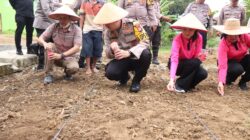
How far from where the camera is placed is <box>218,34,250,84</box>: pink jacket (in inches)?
201

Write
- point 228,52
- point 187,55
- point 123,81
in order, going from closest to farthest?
point 187,55 < point 228,52 < point 123,81

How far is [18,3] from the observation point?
22.4 ft

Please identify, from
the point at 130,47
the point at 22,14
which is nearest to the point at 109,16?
the point at 130,47

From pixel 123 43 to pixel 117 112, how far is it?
1.22 metres

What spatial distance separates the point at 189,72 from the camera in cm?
523

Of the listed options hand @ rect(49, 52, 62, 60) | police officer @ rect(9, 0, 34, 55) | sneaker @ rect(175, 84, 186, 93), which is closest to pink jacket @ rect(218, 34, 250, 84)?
sneaker @ rect(175, 84, 186, 93)

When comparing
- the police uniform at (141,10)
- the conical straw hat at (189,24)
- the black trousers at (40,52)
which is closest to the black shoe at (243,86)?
the conical straw hat at (189,24)

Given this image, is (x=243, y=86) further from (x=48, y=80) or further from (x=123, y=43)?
(x=48, y=80)

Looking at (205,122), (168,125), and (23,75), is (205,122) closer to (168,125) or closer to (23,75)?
(168,125)

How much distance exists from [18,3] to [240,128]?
14.3 feet

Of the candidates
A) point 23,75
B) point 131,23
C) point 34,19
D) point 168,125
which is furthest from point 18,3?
point 168,125

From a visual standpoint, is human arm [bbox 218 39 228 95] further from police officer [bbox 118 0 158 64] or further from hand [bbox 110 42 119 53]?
police officer [bbox 118 0 158 64]

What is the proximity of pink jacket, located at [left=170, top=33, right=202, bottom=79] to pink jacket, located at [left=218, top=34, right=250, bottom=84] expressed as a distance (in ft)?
0.90

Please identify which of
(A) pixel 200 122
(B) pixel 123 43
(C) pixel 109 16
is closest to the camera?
(A) pixel 200 122
